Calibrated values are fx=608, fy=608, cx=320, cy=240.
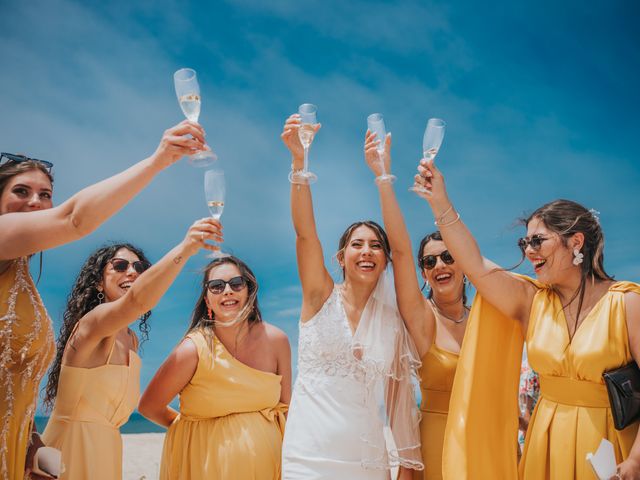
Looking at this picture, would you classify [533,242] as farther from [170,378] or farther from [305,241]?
[170,378]

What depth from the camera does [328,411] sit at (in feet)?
14.3

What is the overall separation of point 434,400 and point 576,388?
4.19ft

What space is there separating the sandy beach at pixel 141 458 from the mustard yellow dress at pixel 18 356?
8.63 meters

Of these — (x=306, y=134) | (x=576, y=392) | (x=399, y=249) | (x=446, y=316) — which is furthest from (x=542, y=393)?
(x=306, y=134)

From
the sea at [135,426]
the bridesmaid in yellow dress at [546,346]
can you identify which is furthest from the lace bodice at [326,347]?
the sea at [135,426]

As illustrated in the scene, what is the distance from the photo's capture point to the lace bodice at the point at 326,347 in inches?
175

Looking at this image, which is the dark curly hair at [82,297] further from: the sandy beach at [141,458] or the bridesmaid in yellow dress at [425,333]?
the sandy beach at [141,458]

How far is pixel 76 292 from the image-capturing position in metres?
5.44

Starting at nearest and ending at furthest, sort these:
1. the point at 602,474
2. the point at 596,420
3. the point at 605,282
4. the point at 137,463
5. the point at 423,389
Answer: the point at 602,474 < the point at 596,420 < the point at 605,282 < the point at 423,389 < the point at 137,463

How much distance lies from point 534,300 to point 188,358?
2.84m

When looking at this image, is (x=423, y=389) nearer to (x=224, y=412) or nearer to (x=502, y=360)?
(x=502, y=360)

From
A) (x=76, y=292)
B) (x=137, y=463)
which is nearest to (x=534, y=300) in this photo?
(x=76, y=292)

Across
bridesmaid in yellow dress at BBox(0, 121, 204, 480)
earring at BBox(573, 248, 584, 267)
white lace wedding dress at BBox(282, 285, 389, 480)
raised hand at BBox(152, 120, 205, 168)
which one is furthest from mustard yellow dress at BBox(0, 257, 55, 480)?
earring at BBox(573, 248, 584, 267)

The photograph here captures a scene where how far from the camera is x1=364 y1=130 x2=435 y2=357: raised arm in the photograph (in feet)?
15.3
